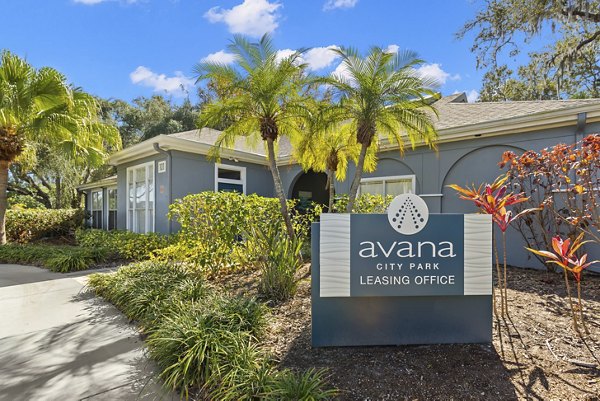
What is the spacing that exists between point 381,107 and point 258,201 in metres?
2.84

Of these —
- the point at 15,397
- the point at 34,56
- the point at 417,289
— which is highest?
the point at 34,56

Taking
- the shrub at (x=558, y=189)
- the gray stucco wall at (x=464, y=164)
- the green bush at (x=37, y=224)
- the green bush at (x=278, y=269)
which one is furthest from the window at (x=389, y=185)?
the green bush at (x=37, y=224)

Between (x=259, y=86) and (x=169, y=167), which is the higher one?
(x=259, y=86)

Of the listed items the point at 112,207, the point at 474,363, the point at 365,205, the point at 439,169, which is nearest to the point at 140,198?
the point at 112,207

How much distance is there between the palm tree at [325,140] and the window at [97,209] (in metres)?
13.6

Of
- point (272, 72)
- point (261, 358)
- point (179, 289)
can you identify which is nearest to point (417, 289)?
point (261, 358)

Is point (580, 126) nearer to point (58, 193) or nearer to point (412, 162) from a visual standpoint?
point (412, 162)

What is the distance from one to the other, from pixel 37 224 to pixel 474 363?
16.0 m

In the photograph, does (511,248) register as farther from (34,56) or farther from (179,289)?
(34,56)

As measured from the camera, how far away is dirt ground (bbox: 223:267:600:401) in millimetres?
2387

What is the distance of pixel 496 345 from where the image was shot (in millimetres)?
3061

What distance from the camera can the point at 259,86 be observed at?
5.39 metres

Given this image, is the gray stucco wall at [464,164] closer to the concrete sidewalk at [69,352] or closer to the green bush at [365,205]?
the green bush at [365,205]

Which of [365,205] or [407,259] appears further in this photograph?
[365,205]
